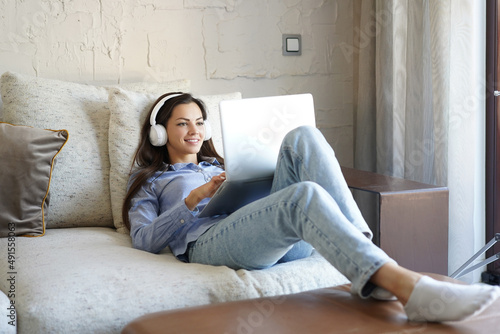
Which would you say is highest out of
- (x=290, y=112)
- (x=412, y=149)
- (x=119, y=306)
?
(x=290, y=112)

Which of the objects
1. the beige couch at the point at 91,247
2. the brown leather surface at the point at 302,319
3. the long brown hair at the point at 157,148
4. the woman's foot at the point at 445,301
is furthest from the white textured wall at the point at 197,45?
the woman's foot at the point at 445,301

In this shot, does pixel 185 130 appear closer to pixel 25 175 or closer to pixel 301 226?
pixel 25 175

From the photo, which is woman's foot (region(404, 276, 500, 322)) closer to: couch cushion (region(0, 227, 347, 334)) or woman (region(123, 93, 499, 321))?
woman (region(123, 93, 499, 321))

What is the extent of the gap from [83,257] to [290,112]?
0.68 meters

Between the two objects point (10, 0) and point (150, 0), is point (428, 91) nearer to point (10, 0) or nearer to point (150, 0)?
point (150, 0)

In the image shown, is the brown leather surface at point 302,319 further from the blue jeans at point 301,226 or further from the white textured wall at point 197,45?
the white textured wall at point 197,45

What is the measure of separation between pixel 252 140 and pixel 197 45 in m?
1.12

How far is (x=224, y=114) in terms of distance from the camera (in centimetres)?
154

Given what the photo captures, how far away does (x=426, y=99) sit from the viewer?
7.66 ft

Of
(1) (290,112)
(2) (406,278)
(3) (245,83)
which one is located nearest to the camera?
(2) (406,278)

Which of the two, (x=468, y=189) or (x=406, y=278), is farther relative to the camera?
(x=468, y=189)

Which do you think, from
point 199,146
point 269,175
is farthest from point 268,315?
point 199,146

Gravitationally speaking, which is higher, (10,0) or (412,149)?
(10,0)

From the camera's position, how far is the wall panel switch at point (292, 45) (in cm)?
277
